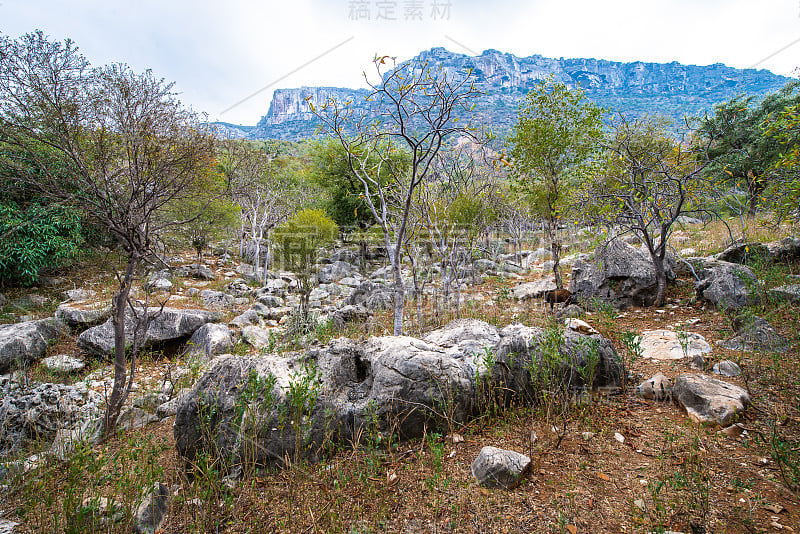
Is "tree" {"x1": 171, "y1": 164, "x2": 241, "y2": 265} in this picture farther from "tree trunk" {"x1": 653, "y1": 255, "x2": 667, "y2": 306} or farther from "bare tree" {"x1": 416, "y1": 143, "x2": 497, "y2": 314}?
"tree trunk" {"x1": 653, "y1": 255, "x2": 667, "y2": 306}

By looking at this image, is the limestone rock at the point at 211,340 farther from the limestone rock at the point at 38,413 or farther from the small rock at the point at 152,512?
the small rock at the point at 152,512

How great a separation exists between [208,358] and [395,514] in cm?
617

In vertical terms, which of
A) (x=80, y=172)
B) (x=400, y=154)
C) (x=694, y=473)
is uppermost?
(x=400, y=154)

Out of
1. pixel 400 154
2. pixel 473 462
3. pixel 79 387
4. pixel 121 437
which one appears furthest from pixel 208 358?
Result: pixel 400 154

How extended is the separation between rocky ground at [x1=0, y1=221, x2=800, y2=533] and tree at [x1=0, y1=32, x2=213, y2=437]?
149 centimetres

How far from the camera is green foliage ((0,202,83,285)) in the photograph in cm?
1002

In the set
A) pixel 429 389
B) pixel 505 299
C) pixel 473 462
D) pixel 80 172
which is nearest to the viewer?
pixel 473 462

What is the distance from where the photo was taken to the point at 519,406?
3.69 m

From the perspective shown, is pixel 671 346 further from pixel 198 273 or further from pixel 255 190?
pixel 255 190

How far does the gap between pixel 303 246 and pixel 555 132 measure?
27.4 ft

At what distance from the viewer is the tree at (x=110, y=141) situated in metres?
3.79

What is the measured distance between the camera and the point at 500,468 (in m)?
2.59

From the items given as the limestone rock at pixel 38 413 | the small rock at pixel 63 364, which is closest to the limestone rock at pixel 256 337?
the limestone rock at pixel 38 413

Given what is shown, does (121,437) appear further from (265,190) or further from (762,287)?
(265,190)
